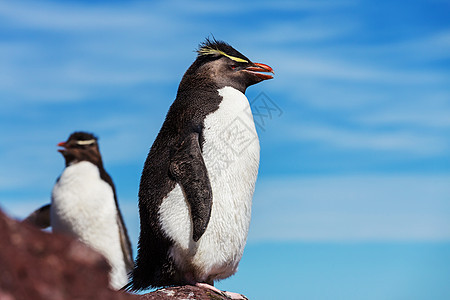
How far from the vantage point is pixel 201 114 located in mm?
4727

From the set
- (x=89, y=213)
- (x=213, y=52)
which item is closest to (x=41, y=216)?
(x=89, y=213)

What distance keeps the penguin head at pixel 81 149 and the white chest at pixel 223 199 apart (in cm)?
470

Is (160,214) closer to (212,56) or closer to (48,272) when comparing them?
(212,56)

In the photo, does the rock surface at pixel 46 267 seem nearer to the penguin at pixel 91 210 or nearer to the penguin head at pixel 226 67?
the penguin head at pixel 226 67

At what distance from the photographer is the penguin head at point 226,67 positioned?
5164 mm

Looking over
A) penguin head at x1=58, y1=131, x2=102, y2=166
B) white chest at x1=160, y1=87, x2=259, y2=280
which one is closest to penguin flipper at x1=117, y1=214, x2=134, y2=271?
penguin head at x1=58, y1=131, x2=102, y2=166

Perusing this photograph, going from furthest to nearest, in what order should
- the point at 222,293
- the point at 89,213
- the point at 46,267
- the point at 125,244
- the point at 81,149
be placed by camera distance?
the point at 81,149, the point at 125,244, the point at 89,213, the point at 222,293, the point at 46,267

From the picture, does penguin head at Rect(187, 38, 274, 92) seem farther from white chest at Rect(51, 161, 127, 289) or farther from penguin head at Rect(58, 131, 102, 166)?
penguin head at Rect(58, 131, 102, 166)

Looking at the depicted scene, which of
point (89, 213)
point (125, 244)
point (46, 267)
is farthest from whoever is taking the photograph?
point (125, 244)

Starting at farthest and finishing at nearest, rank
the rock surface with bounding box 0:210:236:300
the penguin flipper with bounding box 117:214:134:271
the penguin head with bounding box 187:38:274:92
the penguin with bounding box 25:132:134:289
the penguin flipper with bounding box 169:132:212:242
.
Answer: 1. the penguin flipper with bounding box 117:214:134:271
2. the penguin with bounding box 25:132:134:289
3. the penguin head with bounding box 187:38:274:92
4. the penguin flipper with bounding box 169:132:212:242
5. the rock surface with bounding box 0:210:236:300

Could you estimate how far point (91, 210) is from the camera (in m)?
8.30

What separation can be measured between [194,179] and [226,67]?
1397 millimetres

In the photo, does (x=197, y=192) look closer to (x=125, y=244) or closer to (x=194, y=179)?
(x=194, y=179)

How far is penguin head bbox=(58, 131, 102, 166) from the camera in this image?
29.3 ft
